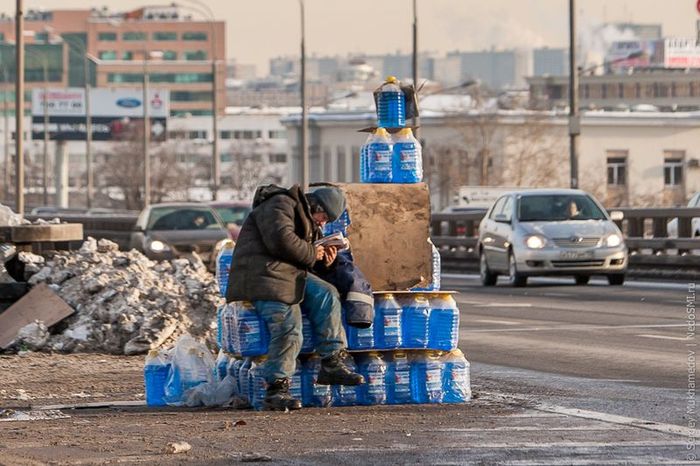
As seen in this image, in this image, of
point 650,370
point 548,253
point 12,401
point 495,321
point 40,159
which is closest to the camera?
point 12,401

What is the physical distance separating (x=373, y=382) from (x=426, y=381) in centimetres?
35

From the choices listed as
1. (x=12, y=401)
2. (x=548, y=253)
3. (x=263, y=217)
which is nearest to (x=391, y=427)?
(x=263, y=217)

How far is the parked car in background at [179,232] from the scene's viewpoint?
33250mm

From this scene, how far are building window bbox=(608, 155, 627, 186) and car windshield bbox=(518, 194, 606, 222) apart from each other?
7643cm

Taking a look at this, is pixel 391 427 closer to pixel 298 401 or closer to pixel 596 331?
pixel 298 401

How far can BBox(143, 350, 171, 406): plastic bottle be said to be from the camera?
41.3ft

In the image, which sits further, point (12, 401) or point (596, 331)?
point (596, 331)

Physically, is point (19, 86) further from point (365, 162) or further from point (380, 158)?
point (380, 158)

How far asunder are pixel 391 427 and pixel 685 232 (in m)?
22.0

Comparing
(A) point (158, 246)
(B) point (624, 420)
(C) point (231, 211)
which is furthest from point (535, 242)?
(B) point (624, 420)

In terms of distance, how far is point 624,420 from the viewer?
36.9ft

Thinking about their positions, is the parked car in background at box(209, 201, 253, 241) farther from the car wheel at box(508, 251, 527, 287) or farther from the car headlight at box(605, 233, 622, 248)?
the car headlight at box(605, 233, 622, 248)

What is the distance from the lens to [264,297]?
39.4 feet

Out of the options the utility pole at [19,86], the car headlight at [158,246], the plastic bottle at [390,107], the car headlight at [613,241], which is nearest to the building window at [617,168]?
the utility pole at [19,86]
